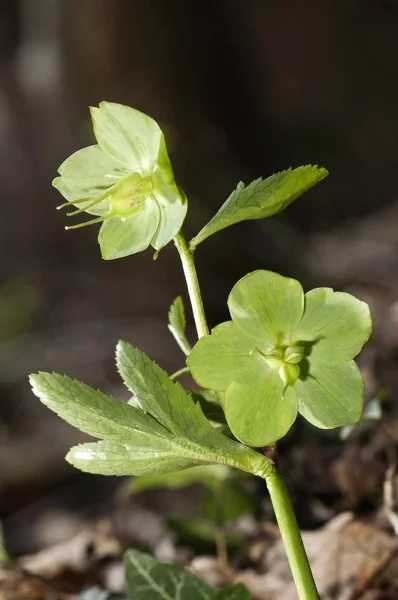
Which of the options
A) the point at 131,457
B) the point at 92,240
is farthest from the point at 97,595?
the point at 92,240

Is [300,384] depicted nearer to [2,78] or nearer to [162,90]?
[162,90]

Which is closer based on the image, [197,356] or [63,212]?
[197,356]

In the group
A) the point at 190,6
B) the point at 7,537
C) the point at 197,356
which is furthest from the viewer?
the point at 190,6

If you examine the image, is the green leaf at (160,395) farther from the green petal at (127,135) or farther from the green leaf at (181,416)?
the green petal at (127,135)

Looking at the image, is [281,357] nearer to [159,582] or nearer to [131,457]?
[131,457]

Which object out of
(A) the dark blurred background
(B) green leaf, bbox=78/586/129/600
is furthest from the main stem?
(A) the dark blurred background

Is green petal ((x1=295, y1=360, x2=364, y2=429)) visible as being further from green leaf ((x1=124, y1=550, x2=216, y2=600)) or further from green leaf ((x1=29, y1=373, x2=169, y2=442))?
green leaf ((x1=124, y1=550, x2=216, y2=600))

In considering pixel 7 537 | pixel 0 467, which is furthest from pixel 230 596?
pixel 0 467
